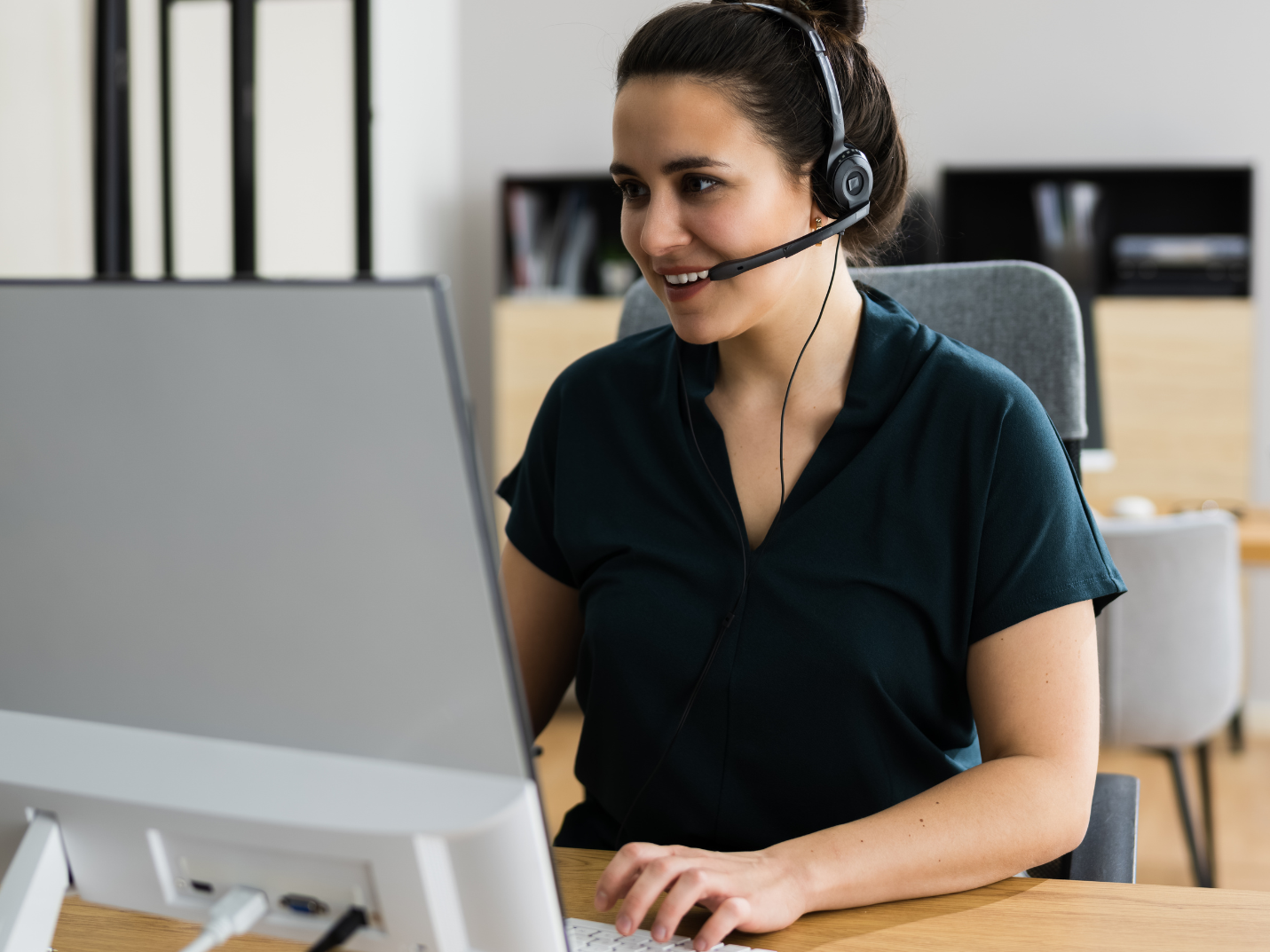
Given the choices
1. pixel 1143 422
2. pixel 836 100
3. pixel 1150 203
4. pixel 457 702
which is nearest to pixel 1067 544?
pixel 836 100

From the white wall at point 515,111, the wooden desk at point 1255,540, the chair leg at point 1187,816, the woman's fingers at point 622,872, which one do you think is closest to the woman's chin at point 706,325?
the woman's fingers at point 622,872

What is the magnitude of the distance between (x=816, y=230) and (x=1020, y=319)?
9.8 inches

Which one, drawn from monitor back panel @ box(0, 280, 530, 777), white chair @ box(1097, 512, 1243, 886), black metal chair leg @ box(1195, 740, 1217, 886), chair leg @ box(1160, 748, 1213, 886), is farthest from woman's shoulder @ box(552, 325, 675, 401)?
black metal chair leg @ box(1195, 740, 1217, 886)

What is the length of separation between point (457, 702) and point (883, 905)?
437 millimetres

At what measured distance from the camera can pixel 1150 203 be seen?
348cm

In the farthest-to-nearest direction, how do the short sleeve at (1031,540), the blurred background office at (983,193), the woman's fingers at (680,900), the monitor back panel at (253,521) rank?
the blurred background office at (983,193) < the short sleeve at (1031,540) < the woman's fingers at (680,900) < the monitor back panel at (253,521)

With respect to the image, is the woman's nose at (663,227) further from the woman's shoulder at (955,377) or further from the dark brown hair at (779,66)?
the woman's shoulder at (955,377)

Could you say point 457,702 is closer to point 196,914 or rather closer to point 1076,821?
point 196,914

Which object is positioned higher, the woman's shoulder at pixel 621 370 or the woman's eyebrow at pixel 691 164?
the woman's eyebrow at pixel 691 164

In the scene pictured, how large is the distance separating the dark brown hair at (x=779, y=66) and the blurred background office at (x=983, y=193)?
5.62 feet

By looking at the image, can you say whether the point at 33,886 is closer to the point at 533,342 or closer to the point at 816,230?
the point at 816,230

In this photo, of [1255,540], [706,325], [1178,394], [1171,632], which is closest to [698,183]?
[706,325]

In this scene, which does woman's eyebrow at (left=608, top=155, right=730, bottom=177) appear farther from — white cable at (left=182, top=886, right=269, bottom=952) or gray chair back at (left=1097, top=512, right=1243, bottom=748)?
gray chair back at (left=1097, top=512, right=1243, bottom=748)

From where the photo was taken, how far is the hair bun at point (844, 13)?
1041 millimetres
